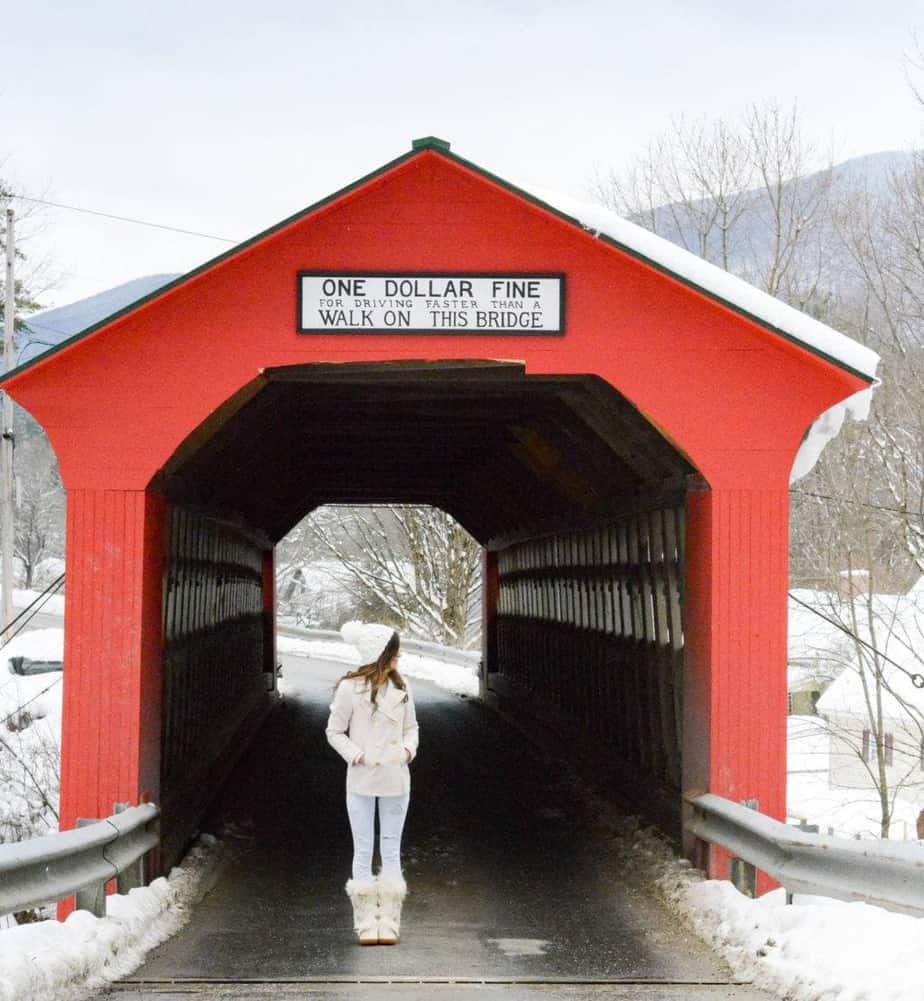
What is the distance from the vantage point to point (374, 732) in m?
6.24

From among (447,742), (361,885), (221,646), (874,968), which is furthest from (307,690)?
(874,968)

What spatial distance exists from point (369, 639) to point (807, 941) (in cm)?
232

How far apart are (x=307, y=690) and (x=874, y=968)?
64.3ft

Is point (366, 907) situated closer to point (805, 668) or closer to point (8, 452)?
point (8, 452)

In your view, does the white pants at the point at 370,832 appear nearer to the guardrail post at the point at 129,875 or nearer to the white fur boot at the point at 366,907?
the white fur boot at the point at 366,907

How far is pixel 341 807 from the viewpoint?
1056 cm

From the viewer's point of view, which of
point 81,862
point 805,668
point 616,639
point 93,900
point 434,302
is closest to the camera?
point 81,862

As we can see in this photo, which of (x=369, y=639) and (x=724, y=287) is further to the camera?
(x=724, y=287)

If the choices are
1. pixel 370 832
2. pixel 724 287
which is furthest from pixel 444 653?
pixel 370 832

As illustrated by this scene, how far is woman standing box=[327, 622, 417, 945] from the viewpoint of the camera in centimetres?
620

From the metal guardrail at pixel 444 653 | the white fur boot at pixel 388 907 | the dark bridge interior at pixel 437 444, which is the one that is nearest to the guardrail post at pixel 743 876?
Answer: the white fur boot at pixel 388 907

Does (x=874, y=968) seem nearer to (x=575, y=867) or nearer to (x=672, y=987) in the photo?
(x=672, y=987)

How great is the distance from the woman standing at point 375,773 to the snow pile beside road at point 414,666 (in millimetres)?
15993

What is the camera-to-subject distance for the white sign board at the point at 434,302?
7422 millimetres
